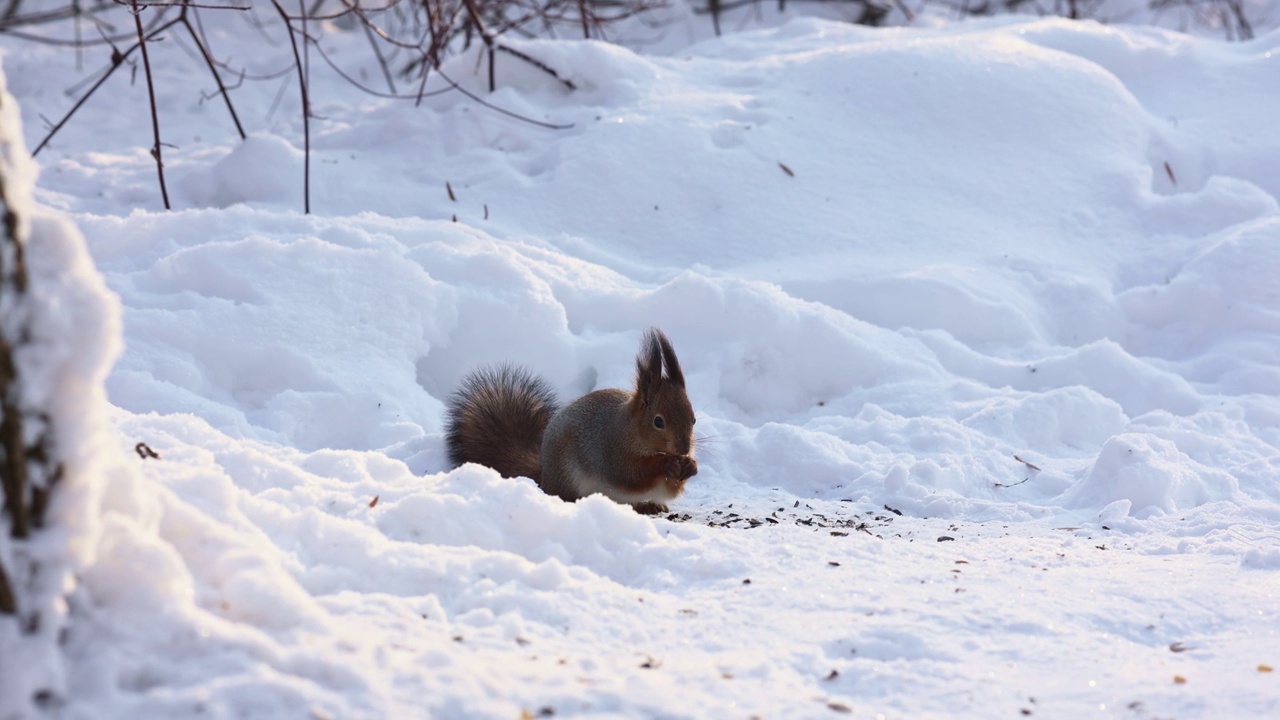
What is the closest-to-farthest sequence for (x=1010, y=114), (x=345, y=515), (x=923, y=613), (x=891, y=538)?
(x=923, y=613), (x=345, y=515), (x=891, y=538), (x=1010, y=114)

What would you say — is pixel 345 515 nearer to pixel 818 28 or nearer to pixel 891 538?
pixel 891 538

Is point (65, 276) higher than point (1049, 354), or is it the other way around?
point (65, 276)

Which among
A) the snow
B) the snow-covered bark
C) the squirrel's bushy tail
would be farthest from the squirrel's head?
the snow-covered bark

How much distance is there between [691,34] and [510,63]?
266 cm

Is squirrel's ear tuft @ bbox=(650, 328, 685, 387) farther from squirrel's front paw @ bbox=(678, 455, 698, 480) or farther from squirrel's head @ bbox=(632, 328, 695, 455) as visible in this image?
squirrel's front paw @ bbox=(678, 455, 698, 480)

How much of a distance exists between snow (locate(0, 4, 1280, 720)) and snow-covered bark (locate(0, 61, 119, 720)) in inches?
1.1

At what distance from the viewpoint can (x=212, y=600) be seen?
1.82m

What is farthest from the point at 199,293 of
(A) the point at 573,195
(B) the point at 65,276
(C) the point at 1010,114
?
(C) the point at 1010,114

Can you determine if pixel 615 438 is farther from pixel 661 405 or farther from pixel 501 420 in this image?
pixel 501 420

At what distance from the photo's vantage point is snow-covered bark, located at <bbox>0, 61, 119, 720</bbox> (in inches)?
59.0

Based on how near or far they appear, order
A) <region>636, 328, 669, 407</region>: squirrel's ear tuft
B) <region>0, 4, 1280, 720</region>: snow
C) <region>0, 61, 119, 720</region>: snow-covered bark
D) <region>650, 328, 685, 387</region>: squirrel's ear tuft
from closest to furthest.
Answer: <region>0, 61, 119, 720</region>: snow-covered bark < <region>0, 4, 1280, 720</region>: snow < <region>650, 328, 685, 387</region>: squirrel's ear tuft < <region>636, 328, 669, 407</region>: squirrel's ear tuft

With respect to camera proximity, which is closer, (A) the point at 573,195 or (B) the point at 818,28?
(A) the point at 573,195

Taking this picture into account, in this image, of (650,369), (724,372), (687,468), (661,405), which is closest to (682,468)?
(687,468)

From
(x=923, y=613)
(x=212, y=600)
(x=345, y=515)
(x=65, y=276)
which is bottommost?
(x=923, y=613)
